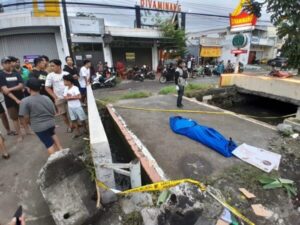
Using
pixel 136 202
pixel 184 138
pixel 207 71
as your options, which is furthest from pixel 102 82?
pixel 207 71

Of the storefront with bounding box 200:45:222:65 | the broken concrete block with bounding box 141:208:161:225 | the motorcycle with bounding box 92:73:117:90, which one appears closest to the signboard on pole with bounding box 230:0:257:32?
the motorcycle with bounding box 92:73:117:90

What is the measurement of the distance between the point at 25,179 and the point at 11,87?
2.23 metres

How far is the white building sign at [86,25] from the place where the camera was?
14070mm

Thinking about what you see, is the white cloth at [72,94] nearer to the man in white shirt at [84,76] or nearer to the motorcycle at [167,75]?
the man in white shirt at [84,76]

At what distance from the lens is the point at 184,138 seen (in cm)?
478

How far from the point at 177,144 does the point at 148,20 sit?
56.9 ft

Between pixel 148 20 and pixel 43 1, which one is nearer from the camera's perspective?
pixel 43 1

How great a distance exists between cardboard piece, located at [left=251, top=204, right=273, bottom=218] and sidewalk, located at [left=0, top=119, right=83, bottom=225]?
2807mm

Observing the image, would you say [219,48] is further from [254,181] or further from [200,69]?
[254,181]

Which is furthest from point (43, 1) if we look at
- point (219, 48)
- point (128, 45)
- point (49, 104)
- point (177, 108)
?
point (219, 48)

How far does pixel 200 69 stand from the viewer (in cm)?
1878

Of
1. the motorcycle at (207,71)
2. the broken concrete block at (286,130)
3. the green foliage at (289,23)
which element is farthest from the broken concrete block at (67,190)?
the motorcycle at (207,71)

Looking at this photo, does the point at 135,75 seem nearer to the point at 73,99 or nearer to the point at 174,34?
the point at 174,34

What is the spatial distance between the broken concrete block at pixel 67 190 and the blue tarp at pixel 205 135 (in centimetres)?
257
